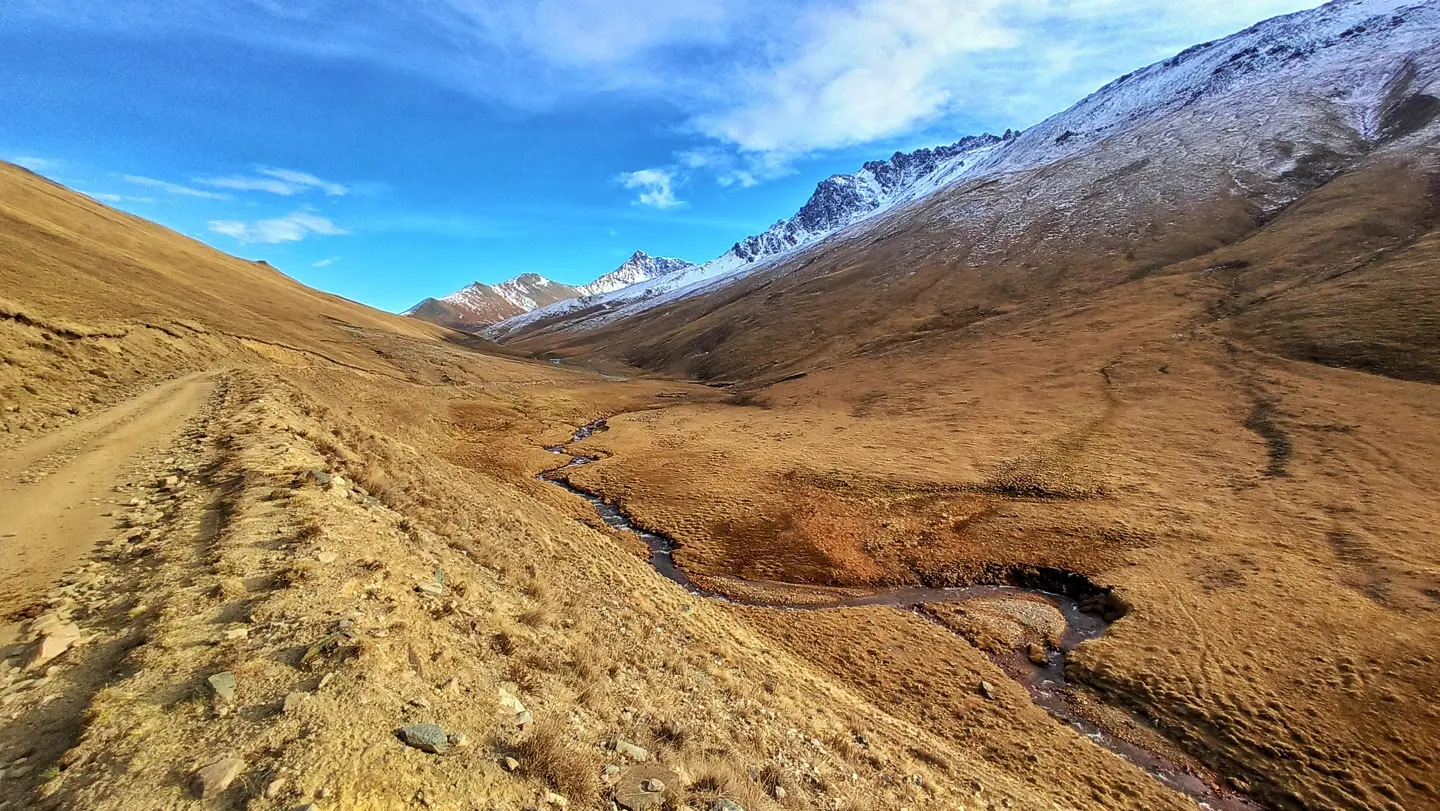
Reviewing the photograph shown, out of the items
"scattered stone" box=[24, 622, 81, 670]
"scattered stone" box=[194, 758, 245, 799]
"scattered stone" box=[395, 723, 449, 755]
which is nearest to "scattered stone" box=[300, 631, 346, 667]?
"scattered stone" box=[395, 723, 449, 755]

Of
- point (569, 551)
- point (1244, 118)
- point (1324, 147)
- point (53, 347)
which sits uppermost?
point (1244, 118)

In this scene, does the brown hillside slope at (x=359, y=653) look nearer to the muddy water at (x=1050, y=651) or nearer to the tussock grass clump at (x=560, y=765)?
the tussock grass clump at (x=560, y=765)

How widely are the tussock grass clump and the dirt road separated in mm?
7165

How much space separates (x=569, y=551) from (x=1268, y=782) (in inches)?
743

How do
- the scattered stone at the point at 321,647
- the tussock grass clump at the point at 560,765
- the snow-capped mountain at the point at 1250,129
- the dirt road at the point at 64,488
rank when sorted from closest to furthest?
the tussock grass clump at the point at 560,765
the scattered stone at the point at 321,647
the dirt road at the point at 64,488
the snow-capped mountain at the point at 1250,129

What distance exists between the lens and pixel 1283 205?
94.0 metres

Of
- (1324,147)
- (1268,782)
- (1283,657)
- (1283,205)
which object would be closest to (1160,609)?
(1283,657)

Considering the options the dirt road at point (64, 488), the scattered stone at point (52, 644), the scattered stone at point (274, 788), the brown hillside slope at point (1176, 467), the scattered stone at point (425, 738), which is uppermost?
the dirt road at point (64, 488)

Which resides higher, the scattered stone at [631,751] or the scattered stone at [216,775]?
the scattered stone at [216,775]

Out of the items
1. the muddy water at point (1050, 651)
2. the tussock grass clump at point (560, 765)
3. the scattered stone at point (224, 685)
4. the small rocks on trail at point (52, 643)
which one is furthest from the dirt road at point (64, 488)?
the muddy water at point (1050, 651)

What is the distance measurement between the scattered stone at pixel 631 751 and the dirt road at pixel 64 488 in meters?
8.03

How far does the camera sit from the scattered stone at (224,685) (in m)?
5.84

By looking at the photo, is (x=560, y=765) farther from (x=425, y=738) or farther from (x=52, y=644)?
(x=52, y=644)

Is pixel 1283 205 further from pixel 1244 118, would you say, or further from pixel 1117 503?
pixel 1117 503
